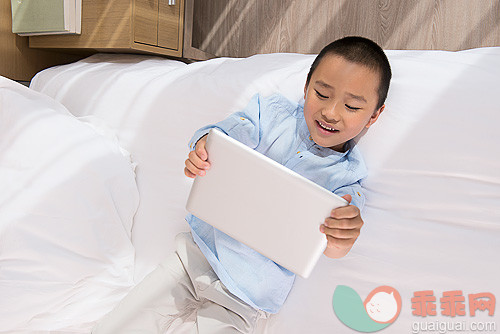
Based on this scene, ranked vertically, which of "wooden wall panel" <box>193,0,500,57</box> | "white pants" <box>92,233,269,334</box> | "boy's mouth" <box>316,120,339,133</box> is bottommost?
"white pants" <box>92,233,269,334</box>

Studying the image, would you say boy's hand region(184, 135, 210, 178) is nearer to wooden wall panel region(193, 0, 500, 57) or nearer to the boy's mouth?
the boy's mouth

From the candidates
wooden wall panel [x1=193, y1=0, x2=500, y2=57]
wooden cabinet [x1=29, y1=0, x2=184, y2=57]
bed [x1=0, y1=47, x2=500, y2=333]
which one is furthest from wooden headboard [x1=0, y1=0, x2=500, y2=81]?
bed [x1=0, y1=47, x2=500, y2=333]

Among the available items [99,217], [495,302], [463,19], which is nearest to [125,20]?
[99,217]

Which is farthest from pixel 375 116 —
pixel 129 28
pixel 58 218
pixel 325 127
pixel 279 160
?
pixel 129 28

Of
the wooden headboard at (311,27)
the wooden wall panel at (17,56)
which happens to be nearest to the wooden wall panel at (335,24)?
the wooden headboard at (311,27)

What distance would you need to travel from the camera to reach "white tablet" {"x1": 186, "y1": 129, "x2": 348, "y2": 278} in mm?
796

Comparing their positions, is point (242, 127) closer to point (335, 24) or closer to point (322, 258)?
point (322, 258)

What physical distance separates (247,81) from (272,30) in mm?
630

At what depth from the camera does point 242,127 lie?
103cm

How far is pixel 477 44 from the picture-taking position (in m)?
1.47

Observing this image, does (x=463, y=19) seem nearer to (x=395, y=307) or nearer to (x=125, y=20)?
(x=395, y=307)

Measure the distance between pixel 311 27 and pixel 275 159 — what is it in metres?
0.89

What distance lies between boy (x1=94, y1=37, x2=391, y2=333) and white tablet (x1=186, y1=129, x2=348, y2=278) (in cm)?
5

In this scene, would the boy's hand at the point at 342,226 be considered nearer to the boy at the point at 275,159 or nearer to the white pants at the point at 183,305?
the boy at the point at 275,159
